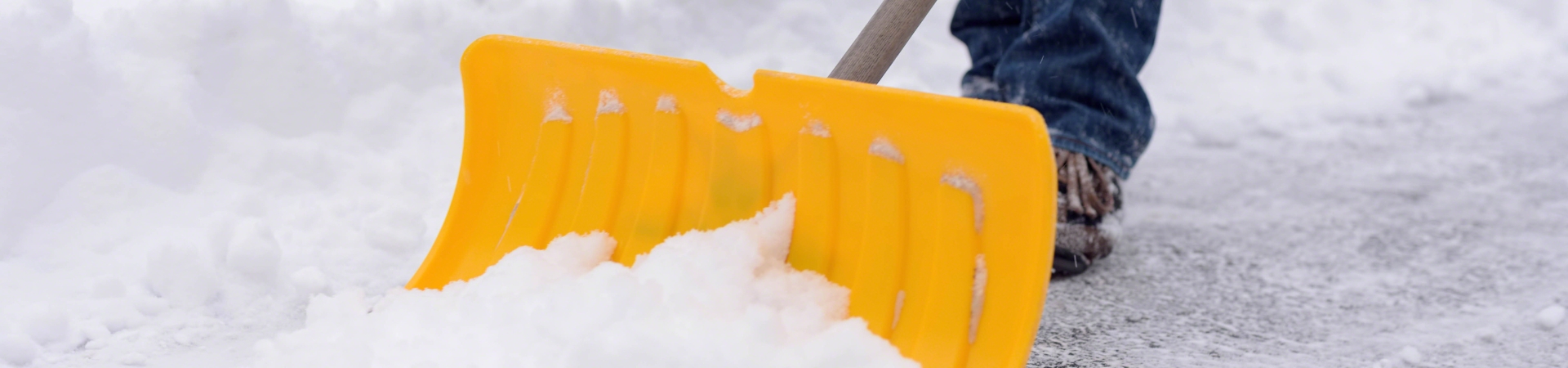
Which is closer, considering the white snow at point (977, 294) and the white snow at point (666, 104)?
the white snow at point (977, 294)

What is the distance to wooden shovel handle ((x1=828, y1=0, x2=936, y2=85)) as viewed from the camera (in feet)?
4.45

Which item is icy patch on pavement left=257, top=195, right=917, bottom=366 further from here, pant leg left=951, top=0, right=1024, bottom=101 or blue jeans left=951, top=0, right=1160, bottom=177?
pant leg left=951, top=0, right=1024, bottom=101

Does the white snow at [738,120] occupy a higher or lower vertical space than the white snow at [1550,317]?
higher

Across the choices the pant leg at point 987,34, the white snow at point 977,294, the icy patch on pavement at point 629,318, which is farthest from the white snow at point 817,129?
the pant leg at point 987,34

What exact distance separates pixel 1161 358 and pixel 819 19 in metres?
2.07

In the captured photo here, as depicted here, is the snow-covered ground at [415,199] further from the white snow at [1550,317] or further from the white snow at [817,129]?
the white snow at [817,129]

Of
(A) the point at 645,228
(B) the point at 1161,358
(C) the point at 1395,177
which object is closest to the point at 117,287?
(A) the point at 645,228

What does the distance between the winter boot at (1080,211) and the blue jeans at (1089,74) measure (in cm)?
2

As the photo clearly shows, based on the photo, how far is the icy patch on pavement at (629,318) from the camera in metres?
1.03

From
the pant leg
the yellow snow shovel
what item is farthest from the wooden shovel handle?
the pant leg

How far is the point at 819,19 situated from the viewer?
10.6 ft

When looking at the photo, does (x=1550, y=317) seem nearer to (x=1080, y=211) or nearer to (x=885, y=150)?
(x=1080, y=211)

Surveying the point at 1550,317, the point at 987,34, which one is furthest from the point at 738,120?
the point at 1550,317

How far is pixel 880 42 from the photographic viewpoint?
4.49ft
